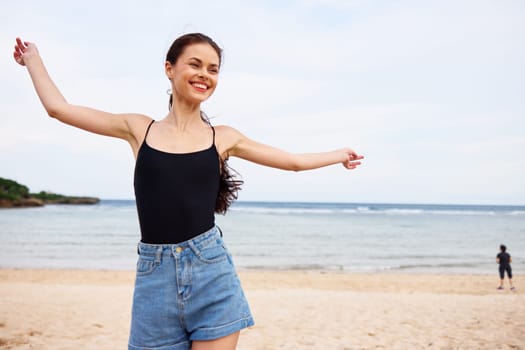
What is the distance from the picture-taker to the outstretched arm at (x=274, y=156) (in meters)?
2.41

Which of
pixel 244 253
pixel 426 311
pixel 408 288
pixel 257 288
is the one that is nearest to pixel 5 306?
pixel 257 288

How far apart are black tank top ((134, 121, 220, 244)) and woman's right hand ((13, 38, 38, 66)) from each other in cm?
73

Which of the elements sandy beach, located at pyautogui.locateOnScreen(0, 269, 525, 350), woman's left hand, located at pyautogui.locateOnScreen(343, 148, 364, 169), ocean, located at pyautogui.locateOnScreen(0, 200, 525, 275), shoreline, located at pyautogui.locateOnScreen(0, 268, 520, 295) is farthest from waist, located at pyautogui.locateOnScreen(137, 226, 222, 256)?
ocean, located at pyautogui.locateOnScreen(0, 200, 525, 275)

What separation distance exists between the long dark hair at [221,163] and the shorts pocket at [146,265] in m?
0.50

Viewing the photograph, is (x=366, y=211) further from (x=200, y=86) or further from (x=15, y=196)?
(x=200, y=86)

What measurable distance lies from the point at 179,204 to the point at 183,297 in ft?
1.25

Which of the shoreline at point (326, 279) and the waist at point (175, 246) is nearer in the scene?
the waist at point (175, 246)

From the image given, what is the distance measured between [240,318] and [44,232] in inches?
1252

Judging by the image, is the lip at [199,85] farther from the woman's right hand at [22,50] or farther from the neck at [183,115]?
the woman's right hand at [22,50]

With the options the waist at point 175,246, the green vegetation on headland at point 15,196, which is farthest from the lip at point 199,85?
the green vegetation on headland at point 15,196

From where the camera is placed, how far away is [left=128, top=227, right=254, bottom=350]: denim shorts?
2.01m

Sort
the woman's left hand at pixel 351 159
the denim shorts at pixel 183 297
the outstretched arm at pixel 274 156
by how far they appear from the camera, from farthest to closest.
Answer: the woman's left hand at pixel 351 159, the outstretched arm at pixel 274 156, the denim shorts at pixel 183 297

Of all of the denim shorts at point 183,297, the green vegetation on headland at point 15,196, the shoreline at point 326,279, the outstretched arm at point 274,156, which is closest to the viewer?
the denim shorts at point 183,297

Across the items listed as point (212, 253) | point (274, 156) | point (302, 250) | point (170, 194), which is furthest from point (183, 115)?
point (302, 250)
